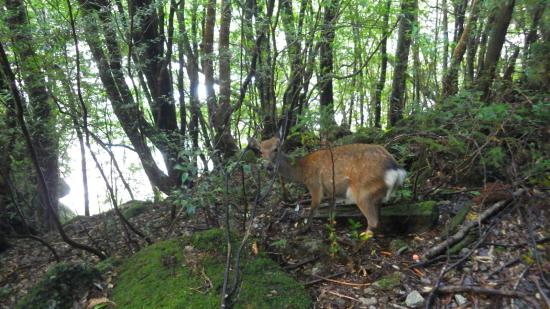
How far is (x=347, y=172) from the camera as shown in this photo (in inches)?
201

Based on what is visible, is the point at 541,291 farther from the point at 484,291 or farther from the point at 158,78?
the point at 158,78

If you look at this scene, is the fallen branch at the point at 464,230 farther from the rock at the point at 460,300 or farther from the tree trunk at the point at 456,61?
the tree trunk at the point at 456,61

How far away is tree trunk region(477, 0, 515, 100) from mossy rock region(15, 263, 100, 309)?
6016 millimetres

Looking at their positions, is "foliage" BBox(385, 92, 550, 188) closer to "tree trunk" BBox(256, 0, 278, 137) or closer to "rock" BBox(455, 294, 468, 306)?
"rock" BBox(455, 294, 468, 306)

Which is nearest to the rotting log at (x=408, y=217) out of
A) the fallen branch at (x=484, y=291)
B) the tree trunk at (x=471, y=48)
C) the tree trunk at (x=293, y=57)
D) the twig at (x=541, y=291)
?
the fallen branch at (x=484, y=291)

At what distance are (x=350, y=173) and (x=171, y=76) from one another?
3.98m

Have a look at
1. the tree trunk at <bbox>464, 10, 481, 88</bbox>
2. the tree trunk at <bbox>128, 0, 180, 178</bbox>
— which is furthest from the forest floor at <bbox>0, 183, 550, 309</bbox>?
the tree trunk at <bbox>464, 10, 481, 88</bbox>

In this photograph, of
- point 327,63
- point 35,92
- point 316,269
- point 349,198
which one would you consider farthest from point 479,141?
point 35,92

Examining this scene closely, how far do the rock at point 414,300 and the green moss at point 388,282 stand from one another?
183 mm

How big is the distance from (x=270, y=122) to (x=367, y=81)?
481cm

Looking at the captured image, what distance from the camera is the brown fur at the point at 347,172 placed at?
4676 mm

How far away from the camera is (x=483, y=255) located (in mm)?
3885

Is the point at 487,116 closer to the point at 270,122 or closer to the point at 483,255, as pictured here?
the point at 483,255

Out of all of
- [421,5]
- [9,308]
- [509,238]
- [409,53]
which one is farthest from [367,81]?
[9,308]
